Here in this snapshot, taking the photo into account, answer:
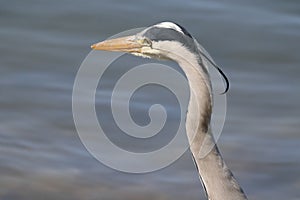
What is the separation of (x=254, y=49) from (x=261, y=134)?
4.81 ft

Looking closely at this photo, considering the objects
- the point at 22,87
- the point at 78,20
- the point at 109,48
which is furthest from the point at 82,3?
the point at 109,48

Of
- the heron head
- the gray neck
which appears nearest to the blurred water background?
the gray neck

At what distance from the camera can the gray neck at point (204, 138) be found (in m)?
3.84

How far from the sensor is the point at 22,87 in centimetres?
680

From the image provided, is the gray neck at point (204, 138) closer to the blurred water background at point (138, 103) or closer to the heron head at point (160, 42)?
the heron head at point (160, 42)

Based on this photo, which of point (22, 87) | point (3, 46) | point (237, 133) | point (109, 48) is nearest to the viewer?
point (109, 48)

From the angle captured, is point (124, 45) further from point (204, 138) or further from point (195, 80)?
point (204, 138)

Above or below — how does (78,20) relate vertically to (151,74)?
above

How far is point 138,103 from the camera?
6.61 metres

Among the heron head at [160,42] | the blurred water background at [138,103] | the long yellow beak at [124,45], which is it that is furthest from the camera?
the blurred water background at [138,103]

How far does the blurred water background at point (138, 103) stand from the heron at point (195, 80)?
1.47 m

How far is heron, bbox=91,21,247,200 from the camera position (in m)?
3.83

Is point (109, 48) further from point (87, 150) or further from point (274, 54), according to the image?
point (274, 54)

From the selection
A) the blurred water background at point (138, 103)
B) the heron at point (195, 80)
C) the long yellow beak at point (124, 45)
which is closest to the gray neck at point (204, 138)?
→ the heron at point (195, 80)
